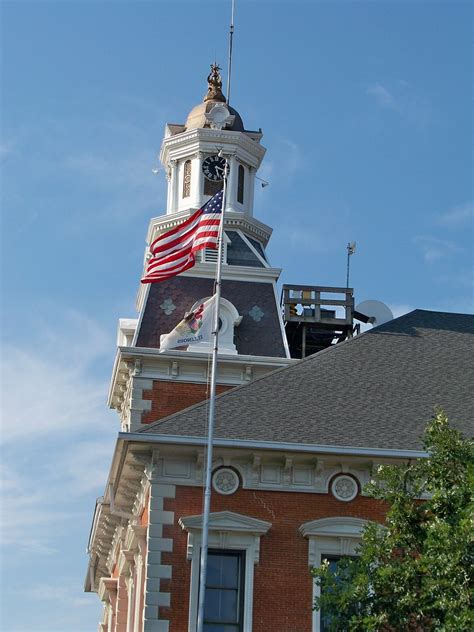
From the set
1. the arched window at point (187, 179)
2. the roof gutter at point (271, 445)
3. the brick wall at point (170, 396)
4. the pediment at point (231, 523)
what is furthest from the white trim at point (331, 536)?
the arched window at point (187, 179)

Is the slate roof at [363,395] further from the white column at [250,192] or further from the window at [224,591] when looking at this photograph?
the white column at [250,192]

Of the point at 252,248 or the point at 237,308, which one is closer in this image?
the point at 237,308

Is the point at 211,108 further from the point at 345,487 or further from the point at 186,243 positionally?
the point at 345,487

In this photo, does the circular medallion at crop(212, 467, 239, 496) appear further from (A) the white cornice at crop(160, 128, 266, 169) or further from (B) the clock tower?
(A) the white cornice at crop(160, 128, 266, 169)

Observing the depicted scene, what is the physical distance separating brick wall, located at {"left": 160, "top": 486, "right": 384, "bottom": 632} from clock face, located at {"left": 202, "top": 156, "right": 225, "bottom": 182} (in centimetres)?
1658

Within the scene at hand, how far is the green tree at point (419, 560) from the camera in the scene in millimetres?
19156

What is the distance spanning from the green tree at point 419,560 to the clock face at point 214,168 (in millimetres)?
18997

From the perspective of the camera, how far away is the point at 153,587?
2309 cm

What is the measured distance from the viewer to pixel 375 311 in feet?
120

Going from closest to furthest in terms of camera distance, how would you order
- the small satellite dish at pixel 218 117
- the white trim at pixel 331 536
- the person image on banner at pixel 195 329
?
1. the white trim at pixel 331 536
2. the person image on banner at pixel 195 329
3. the small satellite dish at pixel 218 117

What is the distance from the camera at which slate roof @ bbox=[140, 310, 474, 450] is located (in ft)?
79.9

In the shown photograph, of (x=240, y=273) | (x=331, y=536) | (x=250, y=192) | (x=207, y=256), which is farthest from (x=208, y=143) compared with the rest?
(x=331, y=536)

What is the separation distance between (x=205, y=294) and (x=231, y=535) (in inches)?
491

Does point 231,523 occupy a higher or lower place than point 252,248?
lower
